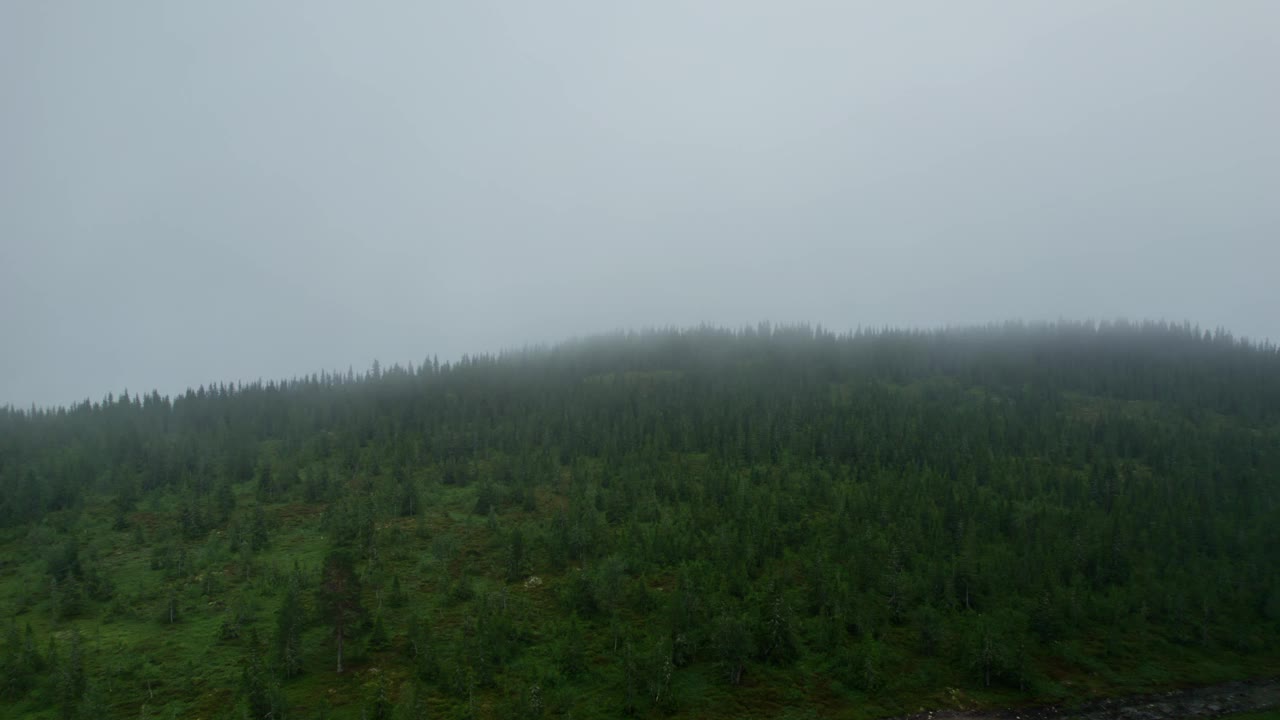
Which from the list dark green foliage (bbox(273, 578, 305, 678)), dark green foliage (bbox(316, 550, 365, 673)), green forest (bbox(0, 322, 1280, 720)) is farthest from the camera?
dark green foliage (bbox(316, 550, 365, 673))

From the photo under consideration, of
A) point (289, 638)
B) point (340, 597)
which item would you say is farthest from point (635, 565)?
point (289, 638)

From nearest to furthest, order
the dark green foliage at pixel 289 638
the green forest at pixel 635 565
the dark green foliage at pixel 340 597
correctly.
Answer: the dark green foliage at pixel 289 638 → the green forest at pixel 635 565 → the dark green foliage at pixel 340 597

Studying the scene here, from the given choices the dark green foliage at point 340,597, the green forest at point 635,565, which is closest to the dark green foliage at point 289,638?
the green forest at point 635,565

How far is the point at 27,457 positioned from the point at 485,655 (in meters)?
123

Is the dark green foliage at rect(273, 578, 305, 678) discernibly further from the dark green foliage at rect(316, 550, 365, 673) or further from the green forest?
the dark green foliage at rect(316, 550, 365, 673)

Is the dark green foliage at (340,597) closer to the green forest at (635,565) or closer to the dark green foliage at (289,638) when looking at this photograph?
the green forest at (635,565)

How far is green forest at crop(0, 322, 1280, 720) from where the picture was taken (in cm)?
5859

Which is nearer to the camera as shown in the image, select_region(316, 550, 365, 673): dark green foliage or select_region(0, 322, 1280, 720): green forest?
select_region(0, 322, 1280, 720): green forest

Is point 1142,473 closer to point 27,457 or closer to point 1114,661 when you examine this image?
point 1114,661

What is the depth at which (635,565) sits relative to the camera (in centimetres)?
8006

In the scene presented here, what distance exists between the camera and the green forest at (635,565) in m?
58.6

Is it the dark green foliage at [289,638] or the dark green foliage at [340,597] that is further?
the dark green foliage at [340,597]

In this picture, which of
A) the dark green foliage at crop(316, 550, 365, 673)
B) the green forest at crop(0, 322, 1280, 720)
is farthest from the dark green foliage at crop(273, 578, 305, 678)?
the dark green foliage at crop(316, 550, 365, 673)

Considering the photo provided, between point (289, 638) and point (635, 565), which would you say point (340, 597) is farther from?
point (635, 565)
